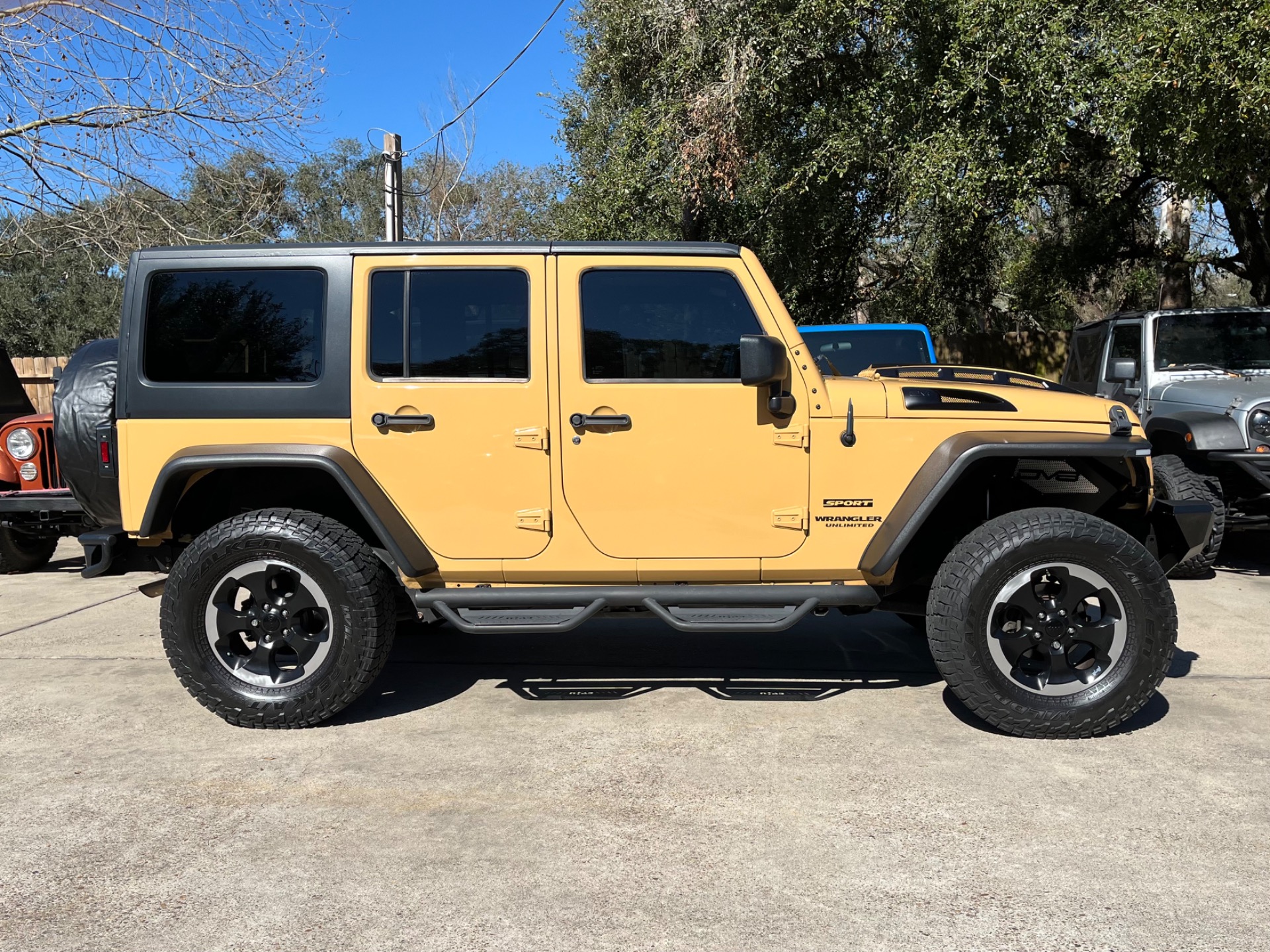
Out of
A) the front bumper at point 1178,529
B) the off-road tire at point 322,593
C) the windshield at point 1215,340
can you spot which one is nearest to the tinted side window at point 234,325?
the off-road tire at point 322,593

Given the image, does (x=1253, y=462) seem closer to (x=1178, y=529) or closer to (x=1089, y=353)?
(x=1089, y=353)

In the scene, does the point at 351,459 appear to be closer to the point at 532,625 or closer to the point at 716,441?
the point at 532,625

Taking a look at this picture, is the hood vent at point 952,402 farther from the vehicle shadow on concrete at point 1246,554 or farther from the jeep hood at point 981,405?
the vehicle shadow on concrete at point 1246,554

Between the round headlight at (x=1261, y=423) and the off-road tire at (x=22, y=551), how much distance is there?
8.71m

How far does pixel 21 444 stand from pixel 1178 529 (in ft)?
22.7

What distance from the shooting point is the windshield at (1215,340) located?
770 centimetres

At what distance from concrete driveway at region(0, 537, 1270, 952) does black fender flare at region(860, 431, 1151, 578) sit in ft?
2.58

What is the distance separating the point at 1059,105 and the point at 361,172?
40042 millimetres

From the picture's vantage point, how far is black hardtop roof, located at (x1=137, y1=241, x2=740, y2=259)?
4.05 meters

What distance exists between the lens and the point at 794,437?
396cm

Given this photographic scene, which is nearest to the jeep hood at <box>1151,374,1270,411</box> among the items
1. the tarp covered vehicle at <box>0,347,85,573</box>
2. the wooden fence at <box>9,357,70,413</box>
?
the tarp covered vehicle at <box>0,347,85,573</box>

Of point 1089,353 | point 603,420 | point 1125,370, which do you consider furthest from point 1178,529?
point 1089,353

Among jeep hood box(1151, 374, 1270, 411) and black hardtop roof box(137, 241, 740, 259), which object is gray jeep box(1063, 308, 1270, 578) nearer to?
jeep hood box(1151, 374, 1270, 411)

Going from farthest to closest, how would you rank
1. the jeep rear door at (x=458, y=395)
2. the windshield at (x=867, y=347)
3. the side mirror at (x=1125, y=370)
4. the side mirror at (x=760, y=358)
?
the windshield at (x=867, y=347) → the side mirror at (x=1125, y=370) → the jeep rear door at (x=458, y=395) → the side mirror at (x=760, y=358)
